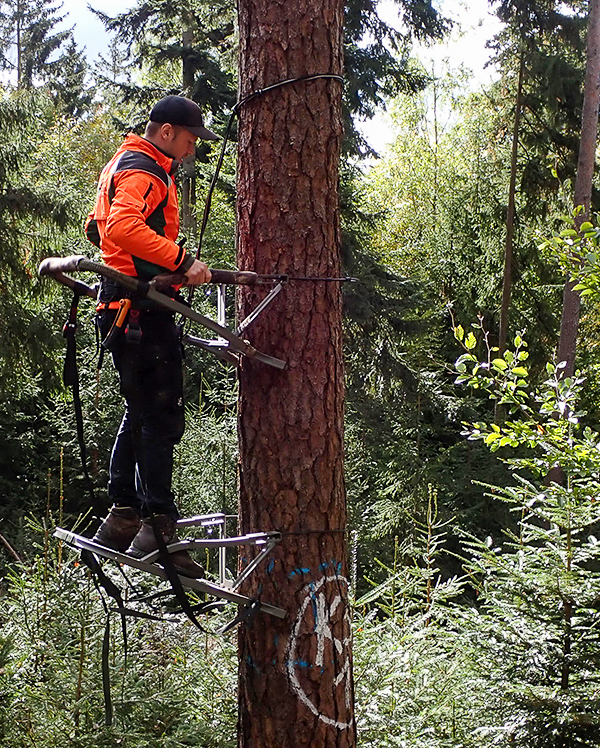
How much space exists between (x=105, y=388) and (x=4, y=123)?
161 inches

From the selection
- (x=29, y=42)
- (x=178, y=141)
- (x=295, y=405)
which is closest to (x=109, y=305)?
(x=178, y=141)

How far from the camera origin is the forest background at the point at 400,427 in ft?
14.8

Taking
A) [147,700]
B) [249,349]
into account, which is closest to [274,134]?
[249,349]

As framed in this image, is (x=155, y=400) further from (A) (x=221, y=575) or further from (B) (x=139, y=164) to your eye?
(B) (x=139, y=164)

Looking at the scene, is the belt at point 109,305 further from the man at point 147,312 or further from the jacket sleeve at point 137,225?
the jacket sleeve at point 137,225

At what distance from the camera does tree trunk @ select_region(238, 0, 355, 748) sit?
3.44 metres

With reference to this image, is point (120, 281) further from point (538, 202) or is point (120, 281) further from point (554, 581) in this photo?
point (538, 202)

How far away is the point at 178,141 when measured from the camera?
3.45 meters

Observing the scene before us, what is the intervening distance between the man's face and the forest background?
1853 mm

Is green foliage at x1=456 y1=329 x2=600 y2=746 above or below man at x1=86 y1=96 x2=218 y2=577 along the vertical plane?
below

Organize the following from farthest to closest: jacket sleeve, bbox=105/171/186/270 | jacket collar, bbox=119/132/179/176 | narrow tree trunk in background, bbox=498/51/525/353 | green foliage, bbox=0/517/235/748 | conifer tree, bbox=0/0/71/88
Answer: conifer tree, bbox=0/0/71/88 → narrow tree trunk in background, bbox=498/51/525/353 → green foliage, bbox=0/517/235/748 → jacket collar, bbox=119/132/179/176 → jacket sleeve, bbox=105/171/186/270

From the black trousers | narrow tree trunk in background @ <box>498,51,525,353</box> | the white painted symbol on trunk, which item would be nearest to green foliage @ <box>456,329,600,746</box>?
the white painted symbol on trunk

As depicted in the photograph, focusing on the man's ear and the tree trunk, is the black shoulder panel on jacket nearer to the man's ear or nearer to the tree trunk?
the man's ear

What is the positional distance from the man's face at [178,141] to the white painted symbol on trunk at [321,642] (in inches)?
69.8
